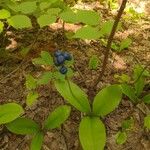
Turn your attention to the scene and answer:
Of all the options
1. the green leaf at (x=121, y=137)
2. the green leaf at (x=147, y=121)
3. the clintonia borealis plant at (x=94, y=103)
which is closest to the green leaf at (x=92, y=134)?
the clintonia borealis plant at (x=94, y=103)

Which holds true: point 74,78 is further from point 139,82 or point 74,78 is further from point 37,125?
point 37,125

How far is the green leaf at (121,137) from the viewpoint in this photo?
215 centimetres

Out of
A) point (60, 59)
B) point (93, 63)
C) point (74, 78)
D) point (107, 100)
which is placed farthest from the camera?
point (93, 63)

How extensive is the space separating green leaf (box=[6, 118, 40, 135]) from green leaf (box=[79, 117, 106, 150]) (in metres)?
0.31

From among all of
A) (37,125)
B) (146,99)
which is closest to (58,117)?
(37,125)

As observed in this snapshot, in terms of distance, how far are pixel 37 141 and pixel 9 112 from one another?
0.79 ft

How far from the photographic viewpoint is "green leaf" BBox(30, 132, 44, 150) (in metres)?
1.99

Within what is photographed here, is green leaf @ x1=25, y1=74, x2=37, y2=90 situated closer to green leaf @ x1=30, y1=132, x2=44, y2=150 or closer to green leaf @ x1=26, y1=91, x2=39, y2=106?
green leaf @ x1=26, y1=91, x2=39, y2=106

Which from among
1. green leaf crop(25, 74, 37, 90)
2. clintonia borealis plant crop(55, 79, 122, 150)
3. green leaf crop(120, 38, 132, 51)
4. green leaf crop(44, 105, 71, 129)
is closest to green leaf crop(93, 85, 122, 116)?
clintonia borealis plant crop(55, 79, 122, 150)

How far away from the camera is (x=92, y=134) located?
1.95m

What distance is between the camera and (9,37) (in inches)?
116

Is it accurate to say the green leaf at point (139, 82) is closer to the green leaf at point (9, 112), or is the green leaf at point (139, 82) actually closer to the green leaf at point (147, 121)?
the green leaf at point (147, 121)

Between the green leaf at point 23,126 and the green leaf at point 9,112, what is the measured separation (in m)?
0.06

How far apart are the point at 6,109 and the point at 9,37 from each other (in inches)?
41.2
